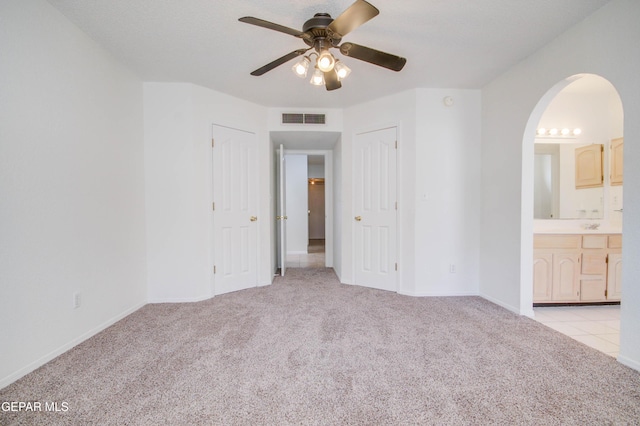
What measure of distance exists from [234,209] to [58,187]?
1666 millimetres

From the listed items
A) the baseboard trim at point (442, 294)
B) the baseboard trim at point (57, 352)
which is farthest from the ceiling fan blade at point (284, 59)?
the baseboard trim at point (442, 294)

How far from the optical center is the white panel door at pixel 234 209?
3201 millimetres

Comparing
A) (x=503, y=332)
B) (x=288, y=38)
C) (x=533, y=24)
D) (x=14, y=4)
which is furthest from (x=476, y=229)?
(x=14, y=4)

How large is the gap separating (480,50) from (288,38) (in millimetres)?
1707

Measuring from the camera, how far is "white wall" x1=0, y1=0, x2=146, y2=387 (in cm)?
161

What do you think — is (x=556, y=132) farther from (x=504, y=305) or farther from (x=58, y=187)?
(x=58, y=187)

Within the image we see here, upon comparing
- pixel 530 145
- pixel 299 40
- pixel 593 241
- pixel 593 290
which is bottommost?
pixel 593 290

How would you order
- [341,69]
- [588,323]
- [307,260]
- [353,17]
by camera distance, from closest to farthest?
[353,17], [341,69], [588,323], [307,260]

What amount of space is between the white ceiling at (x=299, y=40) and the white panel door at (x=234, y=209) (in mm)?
700

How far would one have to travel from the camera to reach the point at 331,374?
1644mm

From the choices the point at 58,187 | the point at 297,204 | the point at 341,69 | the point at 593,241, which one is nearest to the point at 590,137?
the point at 593,241

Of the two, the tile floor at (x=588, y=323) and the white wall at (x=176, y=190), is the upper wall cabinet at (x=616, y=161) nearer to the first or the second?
the tile floor at (x=588, y=323)

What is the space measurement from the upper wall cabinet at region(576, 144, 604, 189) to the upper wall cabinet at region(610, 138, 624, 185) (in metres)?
0.09

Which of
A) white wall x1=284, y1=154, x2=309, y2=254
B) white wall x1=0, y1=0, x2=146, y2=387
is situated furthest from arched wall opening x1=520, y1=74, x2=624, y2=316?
white wall x1=0, y1=0, x2=146, y2=387
